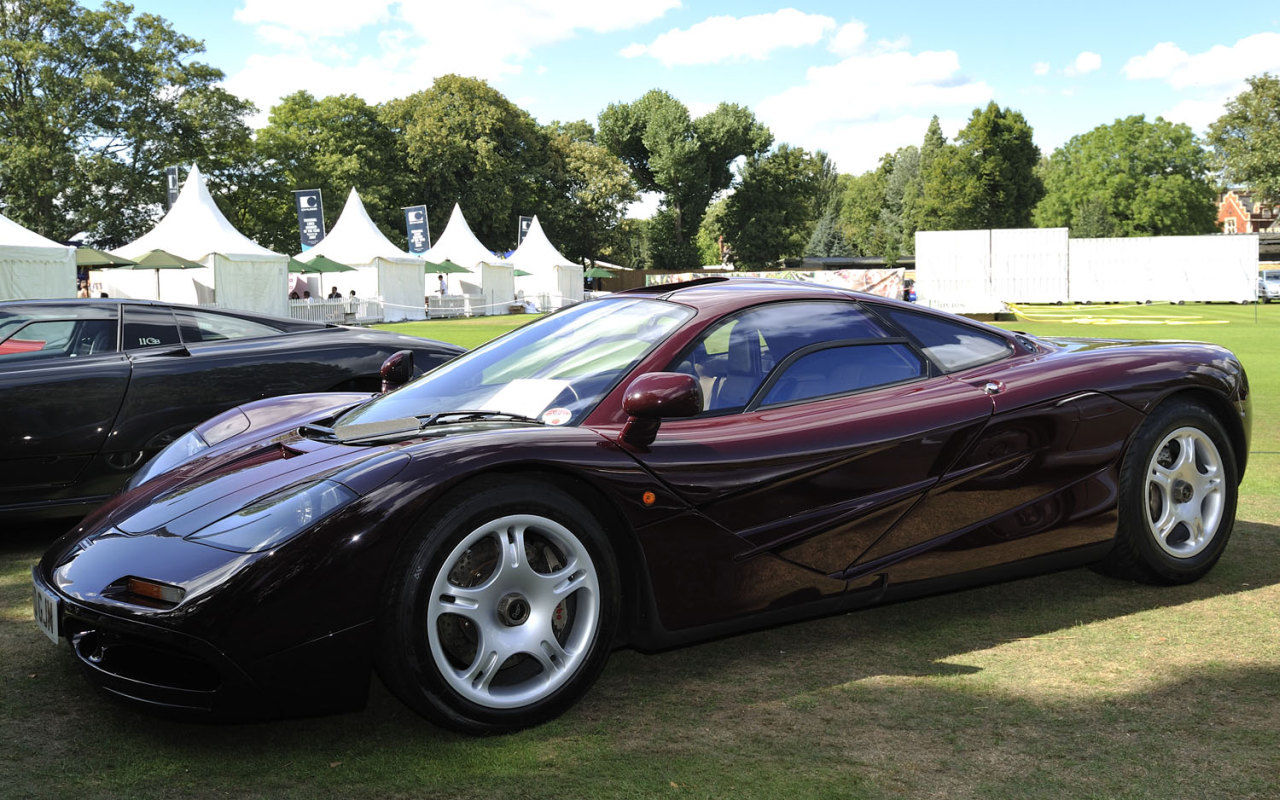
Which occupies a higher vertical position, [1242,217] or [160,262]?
[1242,217]

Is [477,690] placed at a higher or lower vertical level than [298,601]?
lower

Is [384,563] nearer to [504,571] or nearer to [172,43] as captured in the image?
[504,571]

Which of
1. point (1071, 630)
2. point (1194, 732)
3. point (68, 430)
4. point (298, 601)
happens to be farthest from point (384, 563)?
point (68, 430)

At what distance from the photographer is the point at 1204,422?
14.1ft

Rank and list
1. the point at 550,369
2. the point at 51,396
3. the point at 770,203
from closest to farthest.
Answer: the point at 550,369 → the point at 51,396 → the point at 770,203

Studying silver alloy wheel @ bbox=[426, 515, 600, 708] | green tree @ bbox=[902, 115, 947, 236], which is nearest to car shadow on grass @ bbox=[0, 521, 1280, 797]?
silver alloy wheel @ bbox=[426, 515, 600, 708]

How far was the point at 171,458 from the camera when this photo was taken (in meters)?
4.16

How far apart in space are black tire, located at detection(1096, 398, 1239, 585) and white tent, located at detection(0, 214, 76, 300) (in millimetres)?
22267

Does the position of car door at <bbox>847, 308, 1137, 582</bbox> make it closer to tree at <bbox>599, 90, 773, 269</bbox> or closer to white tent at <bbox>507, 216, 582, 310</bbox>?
white tent at <bbox>507, 216, 582, 310</bbox>

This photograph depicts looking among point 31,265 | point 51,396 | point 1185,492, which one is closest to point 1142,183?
point 31,265

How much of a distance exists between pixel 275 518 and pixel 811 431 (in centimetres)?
164

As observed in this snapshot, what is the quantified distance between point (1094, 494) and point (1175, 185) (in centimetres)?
8927

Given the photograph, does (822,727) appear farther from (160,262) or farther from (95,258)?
(160,262)

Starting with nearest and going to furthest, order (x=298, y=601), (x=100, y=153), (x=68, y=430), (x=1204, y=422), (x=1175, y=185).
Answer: (x=298, y=601)
(x=1204, y=422)
(x=68, y=430)
(x=100, y=153)
(x=1175, y=185)
